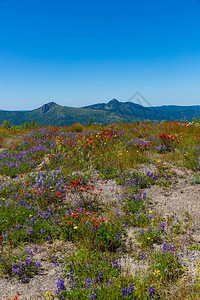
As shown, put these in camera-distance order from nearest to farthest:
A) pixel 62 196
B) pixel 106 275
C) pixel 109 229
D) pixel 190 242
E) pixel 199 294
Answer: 1. pixel 199 294
2. pixel 106 275
3. pixel 190 242
4. pixel 109 229
5. pixel 62 196

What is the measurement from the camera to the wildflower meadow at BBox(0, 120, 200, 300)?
289 cm

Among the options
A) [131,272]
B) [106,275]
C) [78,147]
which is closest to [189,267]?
[131,272]

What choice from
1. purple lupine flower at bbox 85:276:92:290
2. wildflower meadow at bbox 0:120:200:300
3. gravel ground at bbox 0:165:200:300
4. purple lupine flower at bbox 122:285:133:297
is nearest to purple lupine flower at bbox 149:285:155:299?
wildflower meadow at bbox 0:120:200:300

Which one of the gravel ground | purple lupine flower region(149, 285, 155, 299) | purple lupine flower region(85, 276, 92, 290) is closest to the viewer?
purple lupine flower region(149, 285, 155, 299)

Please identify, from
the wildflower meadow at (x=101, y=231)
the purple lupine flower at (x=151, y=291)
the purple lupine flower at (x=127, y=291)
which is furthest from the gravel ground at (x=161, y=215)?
the purple lupine flower at (x=151, y=291)

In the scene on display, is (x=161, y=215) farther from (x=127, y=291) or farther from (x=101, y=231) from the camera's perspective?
(x=127, y=291)

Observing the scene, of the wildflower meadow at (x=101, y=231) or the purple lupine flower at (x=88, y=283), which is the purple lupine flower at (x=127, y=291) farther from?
the purple lupine flower at (x=88, y=283)

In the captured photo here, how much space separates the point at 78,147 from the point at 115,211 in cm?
472

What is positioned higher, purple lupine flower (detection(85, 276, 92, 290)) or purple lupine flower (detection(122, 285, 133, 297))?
purple lupine flower (detection(122, 285, 133, 297))

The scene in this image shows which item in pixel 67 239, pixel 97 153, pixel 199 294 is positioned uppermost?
pixel 97 153

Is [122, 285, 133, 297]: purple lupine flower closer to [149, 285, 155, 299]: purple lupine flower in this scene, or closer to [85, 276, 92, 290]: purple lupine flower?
[149, 285, 155, 299]: purple lupine flower

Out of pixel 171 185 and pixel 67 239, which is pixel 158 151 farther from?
pixel 67 239

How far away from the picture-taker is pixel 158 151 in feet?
29.7

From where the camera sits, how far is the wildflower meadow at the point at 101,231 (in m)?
2.89
